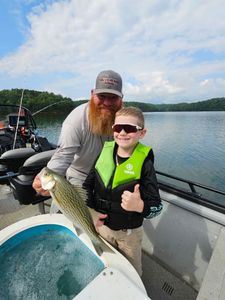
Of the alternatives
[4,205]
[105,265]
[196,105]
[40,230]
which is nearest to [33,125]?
[4,205]

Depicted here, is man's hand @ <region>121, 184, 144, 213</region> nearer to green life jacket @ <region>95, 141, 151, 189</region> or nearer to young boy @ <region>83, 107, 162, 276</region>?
young boy @ <region>83, 107, 162, 276</region>

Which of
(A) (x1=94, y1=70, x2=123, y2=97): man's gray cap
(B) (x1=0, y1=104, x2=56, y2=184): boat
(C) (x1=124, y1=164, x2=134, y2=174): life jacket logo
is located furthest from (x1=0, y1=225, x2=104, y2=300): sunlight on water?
(B) (x1=0, y1=104, x2=56, y2=184): boat

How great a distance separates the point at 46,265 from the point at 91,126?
1370mm

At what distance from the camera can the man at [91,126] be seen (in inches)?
80.5

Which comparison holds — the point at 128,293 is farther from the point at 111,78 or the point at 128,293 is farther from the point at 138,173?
the point at 111,78

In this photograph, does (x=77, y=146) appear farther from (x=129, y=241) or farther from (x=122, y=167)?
(x=129, y=241)

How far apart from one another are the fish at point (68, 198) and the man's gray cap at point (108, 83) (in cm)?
97

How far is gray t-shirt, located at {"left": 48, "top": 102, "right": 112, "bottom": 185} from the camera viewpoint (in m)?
2.04

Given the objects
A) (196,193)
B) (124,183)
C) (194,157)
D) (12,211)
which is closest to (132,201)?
(124,183)

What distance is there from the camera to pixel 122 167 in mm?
1740

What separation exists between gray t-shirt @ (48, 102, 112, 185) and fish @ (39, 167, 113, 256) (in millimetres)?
503

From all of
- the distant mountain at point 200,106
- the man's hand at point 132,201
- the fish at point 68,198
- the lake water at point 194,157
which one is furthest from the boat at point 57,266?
the distant mountain at point 200,106

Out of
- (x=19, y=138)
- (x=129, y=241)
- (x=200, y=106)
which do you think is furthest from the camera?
(x=200, y=106)

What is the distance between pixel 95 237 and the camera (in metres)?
1.60
